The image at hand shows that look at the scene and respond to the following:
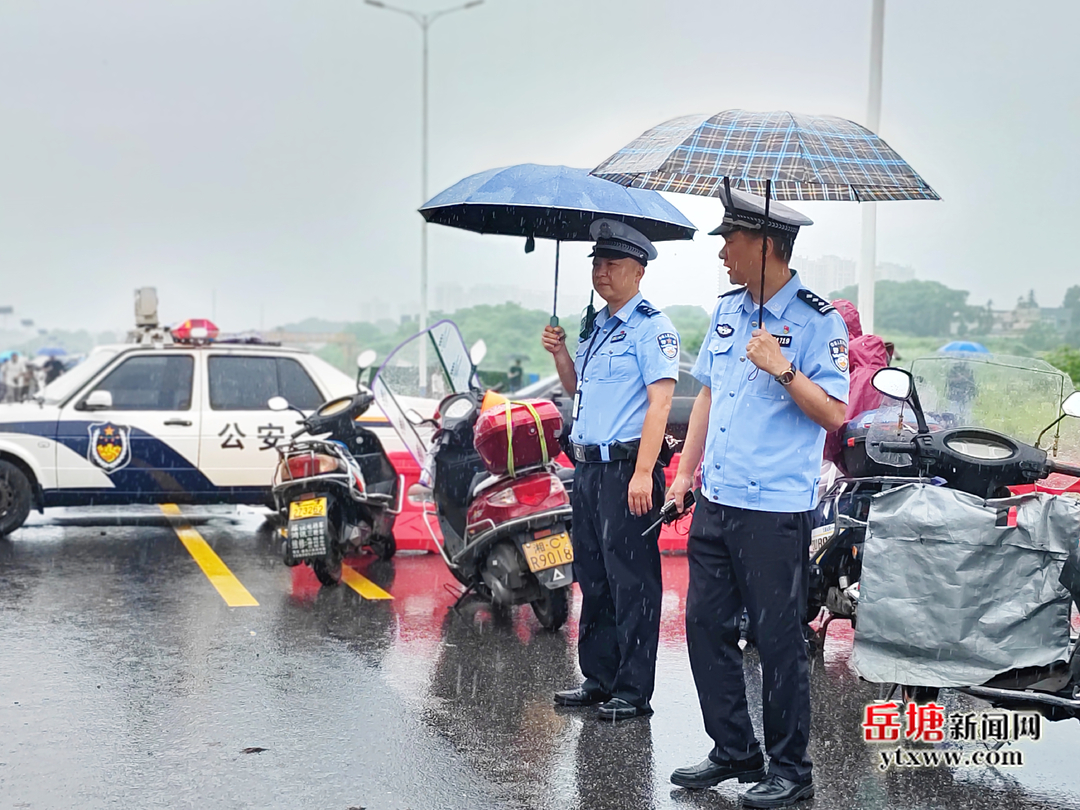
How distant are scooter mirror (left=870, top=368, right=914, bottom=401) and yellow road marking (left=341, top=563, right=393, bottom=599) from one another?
3.90 metres

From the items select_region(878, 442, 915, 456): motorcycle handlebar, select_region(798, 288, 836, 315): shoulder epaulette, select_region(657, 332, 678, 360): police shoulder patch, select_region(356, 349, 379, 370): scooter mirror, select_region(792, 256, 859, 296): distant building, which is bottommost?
select_region(878, 442, 915, 456): motorcycle handlebar

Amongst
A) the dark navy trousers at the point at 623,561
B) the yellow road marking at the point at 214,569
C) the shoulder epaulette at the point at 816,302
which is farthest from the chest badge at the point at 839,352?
the yellow road marking at the point at 214,569

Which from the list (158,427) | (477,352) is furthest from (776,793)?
(158,427)

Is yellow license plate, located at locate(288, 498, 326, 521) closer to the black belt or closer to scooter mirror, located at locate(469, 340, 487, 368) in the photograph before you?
scooter mirror, located at locate(469, 340, 487, 368)

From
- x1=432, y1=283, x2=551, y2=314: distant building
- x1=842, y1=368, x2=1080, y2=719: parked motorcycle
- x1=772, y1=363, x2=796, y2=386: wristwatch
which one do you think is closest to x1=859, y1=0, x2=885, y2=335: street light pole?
x1=432, y1=283, x2=551, y2=314: distant building

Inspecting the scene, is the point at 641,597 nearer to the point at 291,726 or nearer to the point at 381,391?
the point at 291,726

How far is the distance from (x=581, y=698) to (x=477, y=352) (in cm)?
243

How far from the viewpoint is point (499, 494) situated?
612 centimetres

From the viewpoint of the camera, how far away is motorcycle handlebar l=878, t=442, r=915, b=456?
4348mm

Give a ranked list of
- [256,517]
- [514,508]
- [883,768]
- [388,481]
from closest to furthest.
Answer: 1. [883,768]
2. [514,508]
3. [388,481]
4. [256,517]

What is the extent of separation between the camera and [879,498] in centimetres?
396

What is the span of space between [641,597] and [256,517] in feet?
21.4

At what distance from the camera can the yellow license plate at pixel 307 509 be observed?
703cm

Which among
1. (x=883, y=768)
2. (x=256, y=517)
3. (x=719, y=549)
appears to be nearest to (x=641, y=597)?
(x=719, y=549)
